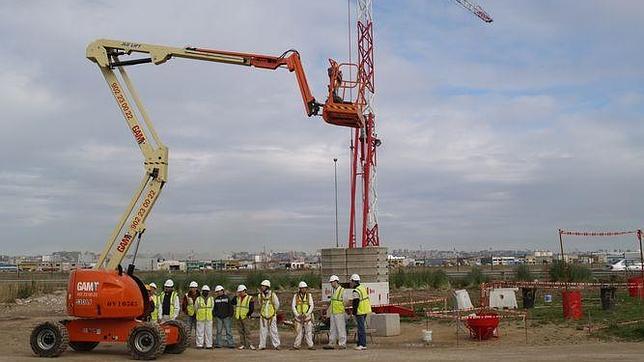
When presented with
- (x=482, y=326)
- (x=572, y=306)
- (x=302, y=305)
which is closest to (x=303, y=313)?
(x=302, y=305)

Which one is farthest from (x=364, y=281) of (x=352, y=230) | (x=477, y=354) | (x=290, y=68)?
(x=477, y=354)

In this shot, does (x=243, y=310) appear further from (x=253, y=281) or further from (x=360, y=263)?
(x=253, y=281)

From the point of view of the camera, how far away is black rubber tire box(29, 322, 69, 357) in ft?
60.1

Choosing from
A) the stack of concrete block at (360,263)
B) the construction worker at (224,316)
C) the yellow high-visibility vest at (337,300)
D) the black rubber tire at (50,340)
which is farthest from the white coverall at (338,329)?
the stack of concrete block at (360,263)

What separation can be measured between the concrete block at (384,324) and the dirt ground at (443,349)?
0.32 meters

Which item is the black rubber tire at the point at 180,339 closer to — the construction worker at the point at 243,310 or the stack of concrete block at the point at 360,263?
the construction worker at the point at 243,310

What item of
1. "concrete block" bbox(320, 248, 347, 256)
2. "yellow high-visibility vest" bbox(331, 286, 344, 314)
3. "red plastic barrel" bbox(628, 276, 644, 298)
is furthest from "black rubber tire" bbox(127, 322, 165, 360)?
"red plastic barrel" bbox(628, 276, 644, 298)

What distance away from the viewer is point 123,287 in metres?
18.5

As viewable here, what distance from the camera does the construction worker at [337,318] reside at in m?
20.5

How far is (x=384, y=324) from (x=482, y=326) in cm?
330

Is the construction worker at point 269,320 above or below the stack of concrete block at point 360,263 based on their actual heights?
below

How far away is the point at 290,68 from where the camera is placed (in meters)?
23.9

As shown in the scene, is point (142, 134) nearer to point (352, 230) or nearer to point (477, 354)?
point (477, 354)

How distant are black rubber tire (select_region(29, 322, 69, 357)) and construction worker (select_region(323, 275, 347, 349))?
6.70 metres
